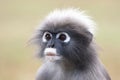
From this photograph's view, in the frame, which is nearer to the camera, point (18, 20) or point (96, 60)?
point (96, 60)

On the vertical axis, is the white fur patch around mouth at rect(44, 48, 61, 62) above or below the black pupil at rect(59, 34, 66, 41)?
below

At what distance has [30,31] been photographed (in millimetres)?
11711

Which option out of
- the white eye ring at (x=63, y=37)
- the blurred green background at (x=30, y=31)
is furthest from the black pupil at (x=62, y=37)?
the blurred green background at (x=30, y=31)

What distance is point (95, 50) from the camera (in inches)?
245

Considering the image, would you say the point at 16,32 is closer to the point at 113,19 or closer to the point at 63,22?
the point at 113,19

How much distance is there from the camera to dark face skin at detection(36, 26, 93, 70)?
6.07 meters

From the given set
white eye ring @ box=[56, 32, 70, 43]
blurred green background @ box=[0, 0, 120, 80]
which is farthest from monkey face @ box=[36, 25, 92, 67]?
blurred green background @ box=[0, 0, 120, 80]

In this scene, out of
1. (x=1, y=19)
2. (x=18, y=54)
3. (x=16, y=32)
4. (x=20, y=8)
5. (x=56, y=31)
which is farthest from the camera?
(x=20, y=8)

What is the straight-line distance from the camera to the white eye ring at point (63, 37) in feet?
19.9

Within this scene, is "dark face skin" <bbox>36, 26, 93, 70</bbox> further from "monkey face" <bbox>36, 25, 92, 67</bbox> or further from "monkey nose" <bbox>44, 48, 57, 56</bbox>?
"monkey nose" <bbox>44, 48, 57, 56</bbox>

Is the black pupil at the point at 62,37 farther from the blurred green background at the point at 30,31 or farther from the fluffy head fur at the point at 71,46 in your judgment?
the blurred green background at the point at 30,31

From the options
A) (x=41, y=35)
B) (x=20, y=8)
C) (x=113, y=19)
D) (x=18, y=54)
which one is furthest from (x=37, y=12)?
(x=41, y=35)

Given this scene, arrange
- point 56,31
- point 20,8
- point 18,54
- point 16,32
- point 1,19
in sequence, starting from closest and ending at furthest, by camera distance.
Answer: point 56,31 < point 18,54 < point 16,32 < point 1,19 < point 20,8

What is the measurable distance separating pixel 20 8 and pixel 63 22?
8.77 metres
